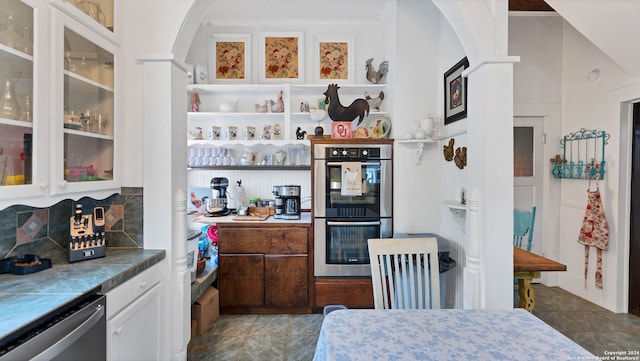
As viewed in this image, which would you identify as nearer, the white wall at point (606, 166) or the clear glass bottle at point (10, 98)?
the clear glass bottle at point (10, 98)

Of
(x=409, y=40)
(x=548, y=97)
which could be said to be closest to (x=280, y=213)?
(x=409, y=40)

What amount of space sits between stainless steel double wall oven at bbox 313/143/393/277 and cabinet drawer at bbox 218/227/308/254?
0.17 m

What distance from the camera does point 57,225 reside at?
174 cm

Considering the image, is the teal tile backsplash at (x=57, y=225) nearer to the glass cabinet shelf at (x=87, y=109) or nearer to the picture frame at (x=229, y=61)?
the glass cabinet shelf at (x=87, y=109)

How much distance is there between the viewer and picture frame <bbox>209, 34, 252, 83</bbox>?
3.52 meters

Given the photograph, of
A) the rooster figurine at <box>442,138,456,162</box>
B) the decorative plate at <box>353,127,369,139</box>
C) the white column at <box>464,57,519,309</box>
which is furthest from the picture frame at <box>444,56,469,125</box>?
the decorative plate at <box>353,127,369,139</box>

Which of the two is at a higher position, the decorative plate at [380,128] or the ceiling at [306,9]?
the ceiling at [306,9]

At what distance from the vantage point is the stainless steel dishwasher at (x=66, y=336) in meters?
Result: 0.94

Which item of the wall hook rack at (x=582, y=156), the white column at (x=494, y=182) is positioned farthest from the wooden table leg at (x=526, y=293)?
the wall hook rack at (x=582, y=156)

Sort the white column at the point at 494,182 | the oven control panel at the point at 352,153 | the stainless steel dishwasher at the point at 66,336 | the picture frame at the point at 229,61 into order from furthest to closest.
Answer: the picture frame at the point at 229,61, the oven control panel at the point at 352,153, the white column at the point at 494,182, the stainless steel dishwasher at the point at 66,336

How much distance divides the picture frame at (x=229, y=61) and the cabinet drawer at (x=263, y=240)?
1.79 meters

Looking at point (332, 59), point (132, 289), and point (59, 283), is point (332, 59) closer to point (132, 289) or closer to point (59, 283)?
point (132, 289)

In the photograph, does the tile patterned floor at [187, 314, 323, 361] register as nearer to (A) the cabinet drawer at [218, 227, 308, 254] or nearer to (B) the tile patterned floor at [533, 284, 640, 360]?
(A) the cabinet drawer at [218, 227, 308, 254]

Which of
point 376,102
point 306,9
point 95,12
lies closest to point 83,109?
point 95,12
